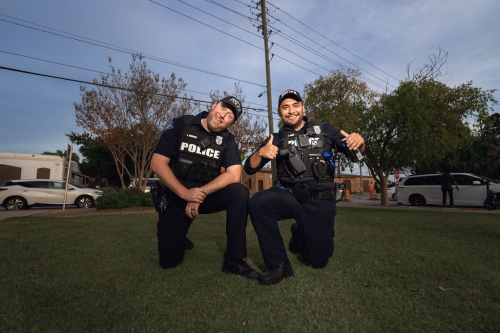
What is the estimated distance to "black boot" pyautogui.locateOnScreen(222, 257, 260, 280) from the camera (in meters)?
2.52

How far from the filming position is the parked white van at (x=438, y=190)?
13.5m

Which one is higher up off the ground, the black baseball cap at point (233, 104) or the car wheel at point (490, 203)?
the black baseball cap at point (233, 104)

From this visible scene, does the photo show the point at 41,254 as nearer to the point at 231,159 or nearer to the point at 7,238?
the point at 7,238

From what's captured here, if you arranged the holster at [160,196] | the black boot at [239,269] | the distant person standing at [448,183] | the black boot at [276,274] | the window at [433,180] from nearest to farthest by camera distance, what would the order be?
the black boot at [276,274] < the black boot at [239,269] < the holster at [160,196] < the distant person standing at [448,183] < the window at [433,180]

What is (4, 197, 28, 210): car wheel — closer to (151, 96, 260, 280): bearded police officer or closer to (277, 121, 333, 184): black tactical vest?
(151, 96, 260, 280): bearded police officer

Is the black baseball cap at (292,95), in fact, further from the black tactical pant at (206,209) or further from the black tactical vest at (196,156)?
the black tactical pant at (206,209)

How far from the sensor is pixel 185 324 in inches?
65.4

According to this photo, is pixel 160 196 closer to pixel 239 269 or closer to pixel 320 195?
pixel 239 269

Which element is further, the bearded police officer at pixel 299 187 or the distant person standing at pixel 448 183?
the distant person standing at pixel 448 183

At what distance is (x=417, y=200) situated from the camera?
15969 millimetres

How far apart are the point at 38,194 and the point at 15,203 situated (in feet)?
3.15

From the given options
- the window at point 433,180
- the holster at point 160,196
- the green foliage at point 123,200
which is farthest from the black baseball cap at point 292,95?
the window at point 433,180

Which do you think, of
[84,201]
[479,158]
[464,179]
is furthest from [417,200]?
[84,201]

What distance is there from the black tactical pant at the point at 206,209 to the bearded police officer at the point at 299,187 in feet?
0.48
